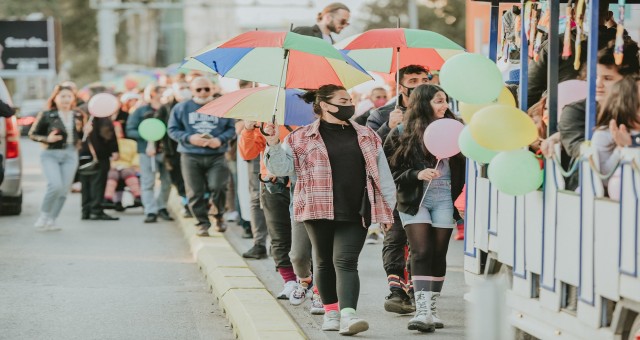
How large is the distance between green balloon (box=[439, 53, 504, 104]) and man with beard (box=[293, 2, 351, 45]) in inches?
161

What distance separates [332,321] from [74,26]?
7107cm

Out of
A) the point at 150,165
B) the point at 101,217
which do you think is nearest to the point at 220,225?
the point at 150,165

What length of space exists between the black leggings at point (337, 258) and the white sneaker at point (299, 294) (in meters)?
1.29

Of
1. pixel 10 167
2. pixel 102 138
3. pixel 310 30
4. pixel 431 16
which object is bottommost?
pixel 10 167

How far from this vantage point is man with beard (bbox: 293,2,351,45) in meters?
11.1

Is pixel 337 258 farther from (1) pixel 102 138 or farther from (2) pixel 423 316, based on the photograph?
(1) pixel 102 138

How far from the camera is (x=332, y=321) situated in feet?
26.9

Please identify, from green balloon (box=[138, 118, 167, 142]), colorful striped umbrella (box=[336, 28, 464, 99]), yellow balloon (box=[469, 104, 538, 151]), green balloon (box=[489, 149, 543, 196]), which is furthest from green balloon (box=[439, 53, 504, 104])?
green balloon (box=[138, 118, 167, 142])

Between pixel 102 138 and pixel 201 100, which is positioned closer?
pixel 201 100

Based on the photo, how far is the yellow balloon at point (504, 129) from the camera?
6.45 m

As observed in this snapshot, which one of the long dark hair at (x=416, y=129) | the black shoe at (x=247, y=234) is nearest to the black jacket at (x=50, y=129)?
the black shoe at (x=247, y=234)

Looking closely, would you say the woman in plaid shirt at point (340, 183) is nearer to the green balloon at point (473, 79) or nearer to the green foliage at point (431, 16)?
the green balloon at point (473, 79)

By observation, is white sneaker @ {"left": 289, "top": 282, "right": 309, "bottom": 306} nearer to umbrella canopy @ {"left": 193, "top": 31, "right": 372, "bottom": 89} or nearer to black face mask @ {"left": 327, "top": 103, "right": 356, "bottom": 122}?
umbrella canopy @ {"left": 193, "top": 31, "right": 372, "bottom": 89}

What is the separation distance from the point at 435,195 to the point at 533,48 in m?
1.47
